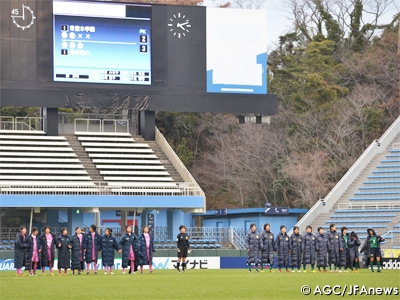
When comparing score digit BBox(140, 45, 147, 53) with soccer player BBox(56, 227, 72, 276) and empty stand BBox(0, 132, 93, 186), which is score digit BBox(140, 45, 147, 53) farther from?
soccer player BBox(56, 227, 72, 276)

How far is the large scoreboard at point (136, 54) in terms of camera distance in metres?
39.7

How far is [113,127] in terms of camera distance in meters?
46.3

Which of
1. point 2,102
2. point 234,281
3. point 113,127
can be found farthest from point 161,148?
point 234,281

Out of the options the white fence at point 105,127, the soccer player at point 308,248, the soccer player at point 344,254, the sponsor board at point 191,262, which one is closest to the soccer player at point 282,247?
the soccer player at point 308,248

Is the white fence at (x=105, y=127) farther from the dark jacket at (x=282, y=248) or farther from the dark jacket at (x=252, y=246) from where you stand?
the dark jacket at (x=252, y=246)

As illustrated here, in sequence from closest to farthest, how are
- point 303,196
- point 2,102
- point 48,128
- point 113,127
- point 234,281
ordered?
point 234,281 < point 2,102 < point 48,128 < point 113,127 < point 303,196

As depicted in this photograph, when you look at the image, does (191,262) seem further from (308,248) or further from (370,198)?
(370,198)

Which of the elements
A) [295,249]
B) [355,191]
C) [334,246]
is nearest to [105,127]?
[355,191]

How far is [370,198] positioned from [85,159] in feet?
43.3

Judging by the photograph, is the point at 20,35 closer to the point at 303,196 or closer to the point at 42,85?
the point at 42,85

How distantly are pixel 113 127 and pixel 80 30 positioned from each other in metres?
7.14

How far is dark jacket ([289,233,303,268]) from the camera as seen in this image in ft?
96.4

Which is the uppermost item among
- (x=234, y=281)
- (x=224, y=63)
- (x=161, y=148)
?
(x=224, y=63)

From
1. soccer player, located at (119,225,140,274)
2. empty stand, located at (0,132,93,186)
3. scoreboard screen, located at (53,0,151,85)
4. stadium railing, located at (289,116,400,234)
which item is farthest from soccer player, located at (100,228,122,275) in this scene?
stadium railing, located at (289,116,400,234)
